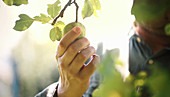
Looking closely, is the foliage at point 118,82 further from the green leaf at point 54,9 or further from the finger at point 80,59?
the finger at point 80,59

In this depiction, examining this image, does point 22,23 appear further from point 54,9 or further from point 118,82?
point 118,82

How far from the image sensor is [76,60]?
0.77 m

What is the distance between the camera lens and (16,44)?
5.75m

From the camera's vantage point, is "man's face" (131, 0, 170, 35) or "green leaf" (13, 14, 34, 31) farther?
"green leaf" (13, 14, 34, 31)

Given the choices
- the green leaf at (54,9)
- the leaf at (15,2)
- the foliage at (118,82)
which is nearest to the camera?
the foliage at (118,82)

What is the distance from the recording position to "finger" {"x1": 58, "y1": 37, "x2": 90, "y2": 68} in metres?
0.71

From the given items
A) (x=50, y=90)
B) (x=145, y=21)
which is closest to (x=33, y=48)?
(x=50, y=90)

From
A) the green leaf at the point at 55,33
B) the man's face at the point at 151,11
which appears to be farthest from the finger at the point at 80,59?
the man's face at the point at 151,11

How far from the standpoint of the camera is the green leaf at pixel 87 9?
21.5 inches

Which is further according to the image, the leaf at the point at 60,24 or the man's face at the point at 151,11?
the leaf at the point at 60,24

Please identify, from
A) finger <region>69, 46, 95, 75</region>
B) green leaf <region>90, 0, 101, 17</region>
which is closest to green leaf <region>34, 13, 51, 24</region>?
green leaf <region>90, 0, 101, 17</region>

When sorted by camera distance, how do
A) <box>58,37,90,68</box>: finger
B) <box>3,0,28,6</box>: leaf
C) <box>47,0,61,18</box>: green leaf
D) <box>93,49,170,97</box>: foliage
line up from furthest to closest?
<box>58,37,90,68</box>: finger, <box>47,0,61,18</box>: green leaf, <box>3,0,28,6</box>: leaf, <box>93,49,170,97</box>: foliage

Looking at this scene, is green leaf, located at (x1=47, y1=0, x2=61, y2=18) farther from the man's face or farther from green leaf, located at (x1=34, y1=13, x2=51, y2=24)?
the man's face

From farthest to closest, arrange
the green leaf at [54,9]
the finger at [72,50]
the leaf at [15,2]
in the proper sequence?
the finger at [72,50]
the green leaf at [54,9]
the leaf at [15,2]
